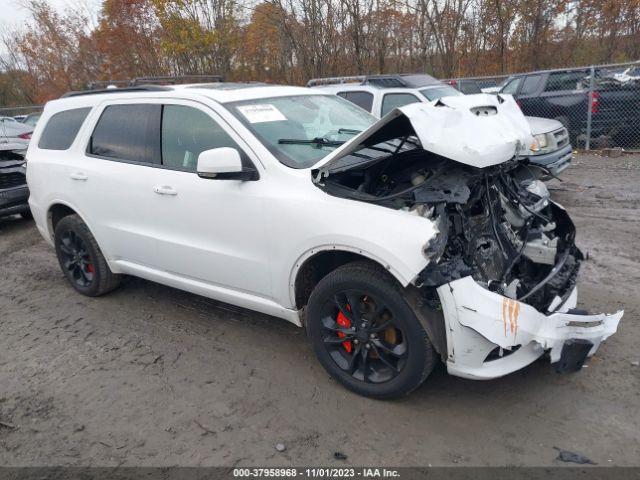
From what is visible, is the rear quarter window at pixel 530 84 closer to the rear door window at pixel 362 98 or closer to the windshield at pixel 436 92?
the windshield at pixel 436 92

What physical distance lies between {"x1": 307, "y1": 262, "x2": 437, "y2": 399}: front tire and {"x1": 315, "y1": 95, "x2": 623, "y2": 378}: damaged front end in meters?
0.12

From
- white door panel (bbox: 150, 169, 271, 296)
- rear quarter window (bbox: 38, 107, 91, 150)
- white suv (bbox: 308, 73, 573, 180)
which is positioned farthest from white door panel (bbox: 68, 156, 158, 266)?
white suv (bbox: 308, 73, 573, 180)

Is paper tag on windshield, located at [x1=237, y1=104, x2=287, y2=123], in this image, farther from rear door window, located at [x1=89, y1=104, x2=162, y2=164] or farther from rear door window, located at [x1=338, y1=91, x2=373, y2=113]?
rear door window, located at [x1=338, y1=91, x2=373, y2=113]

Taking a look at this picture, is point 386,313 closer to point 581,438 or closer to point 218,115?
point 581,438

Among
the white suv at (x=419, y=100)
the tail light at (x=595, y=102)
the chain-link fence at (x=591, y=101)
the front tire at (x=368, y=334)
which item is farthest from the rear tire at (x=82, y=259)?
the tail light at (x=595, y=102)

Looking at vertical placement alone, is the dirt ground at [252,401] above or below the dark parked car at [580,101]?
below

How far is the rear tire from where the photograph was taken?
4.73 m

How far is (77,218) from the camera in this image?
4789 millimetres

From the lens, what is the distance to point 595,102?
10523 mm

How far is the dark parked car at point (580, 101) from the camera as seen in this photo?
10328 millimetres

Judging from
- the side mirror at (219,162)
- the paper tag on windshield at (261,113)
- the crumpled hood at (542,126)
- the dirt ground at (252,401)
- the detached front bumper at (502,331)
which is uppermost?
the paper tag on windshield at (261,113)

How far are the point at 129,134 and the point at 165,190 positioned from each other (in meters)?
0.77

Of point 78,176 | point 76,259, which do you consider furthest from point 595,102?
point 76,259

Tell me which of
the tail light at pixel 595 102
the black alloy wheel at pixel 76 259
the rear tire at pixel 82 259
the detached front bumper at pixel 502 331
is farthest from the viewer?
the tail light at pixel 595 102
